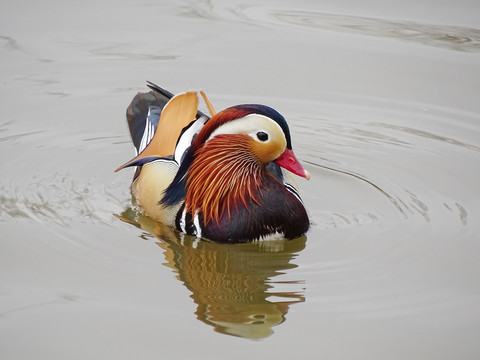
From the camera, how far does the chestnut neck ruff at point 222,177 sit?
6.06 m

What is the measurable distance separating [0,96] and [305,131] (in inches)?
113

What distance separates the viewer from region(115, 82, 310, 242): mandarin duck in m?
5.87

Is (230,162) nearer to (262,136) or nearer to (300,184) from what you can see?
(262,136)

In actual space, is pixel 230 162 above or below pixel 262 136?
below

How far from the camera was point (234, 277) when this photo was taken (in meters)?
5.52

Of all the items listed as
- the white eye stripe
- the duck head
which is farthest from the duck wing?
the white eye stripe

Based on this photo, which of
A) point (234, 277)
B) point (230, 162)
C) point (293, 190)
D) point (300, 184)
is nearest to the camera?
point (234, 277)

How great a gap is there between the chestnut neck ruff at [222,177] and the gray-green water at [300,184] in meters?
0.29

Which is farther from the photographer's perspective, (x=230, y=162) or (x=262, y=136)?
(x=230, y=162)

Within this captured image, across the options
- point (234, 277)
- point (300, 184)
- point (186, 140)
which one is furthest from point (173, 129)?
point (234, 277)

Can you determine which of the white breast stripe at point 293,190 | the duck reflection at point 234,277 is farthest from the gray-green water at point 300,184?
the white breast stripe at point 293,190

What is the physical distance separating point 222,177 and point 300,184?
3.48 ft

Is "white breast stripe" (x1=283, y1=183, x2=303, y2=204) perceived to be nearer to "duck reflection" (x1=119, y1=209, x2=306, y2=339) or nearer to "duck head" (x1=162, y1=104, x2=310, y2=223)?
"duck head" (x1=162, y1=104, x2=310, y2=223)

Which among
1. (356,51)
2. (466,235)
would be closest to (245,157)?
(466,235)
